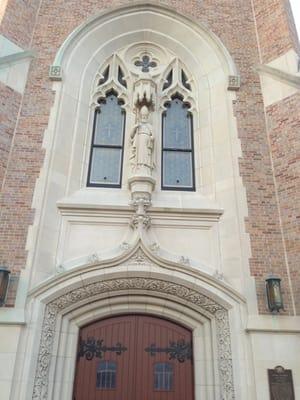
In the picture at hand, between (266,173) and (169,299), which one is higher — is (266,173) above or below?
above

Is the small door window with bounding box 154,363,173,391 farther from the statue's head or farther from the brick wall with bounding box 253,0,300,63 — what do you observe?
the brick wall with bounding box 253,0,300,63

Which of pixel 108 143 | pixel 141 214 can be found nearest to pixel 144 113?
pixel 108 143

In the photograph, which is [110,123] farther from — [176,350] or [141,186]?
[176,350]

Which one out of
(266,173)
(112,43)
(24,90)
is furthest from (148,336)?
(112,43)

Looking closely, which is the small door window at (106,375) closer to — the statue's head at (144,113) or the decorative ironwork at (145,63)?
the statue's head at (144,113)

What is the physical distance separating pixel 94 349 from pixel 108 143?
4.18m

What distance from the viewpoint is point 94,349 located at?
6312 millimetres

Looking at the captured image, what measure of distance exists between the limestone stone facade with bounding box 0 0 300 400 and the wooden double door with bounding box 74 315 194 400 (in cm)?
18

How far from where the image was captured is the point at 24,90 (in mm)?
8109

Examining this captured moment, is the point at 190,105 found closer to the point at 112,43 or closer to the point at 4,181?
the point at 112,43

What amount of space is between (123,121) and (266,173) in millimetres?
3310

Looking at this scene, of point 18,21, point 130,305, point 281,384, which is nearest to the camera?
point 281,384

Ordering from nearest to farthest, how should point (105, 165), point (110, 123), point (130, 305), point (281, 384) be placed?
point (281, 384)
point (130, 305)
point (105, 165)
point (110, 123)

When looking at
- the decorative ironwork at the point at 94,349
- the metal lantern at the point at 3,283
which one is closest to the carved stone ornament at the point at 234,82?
the decorative ironwork at the point at 94,349
